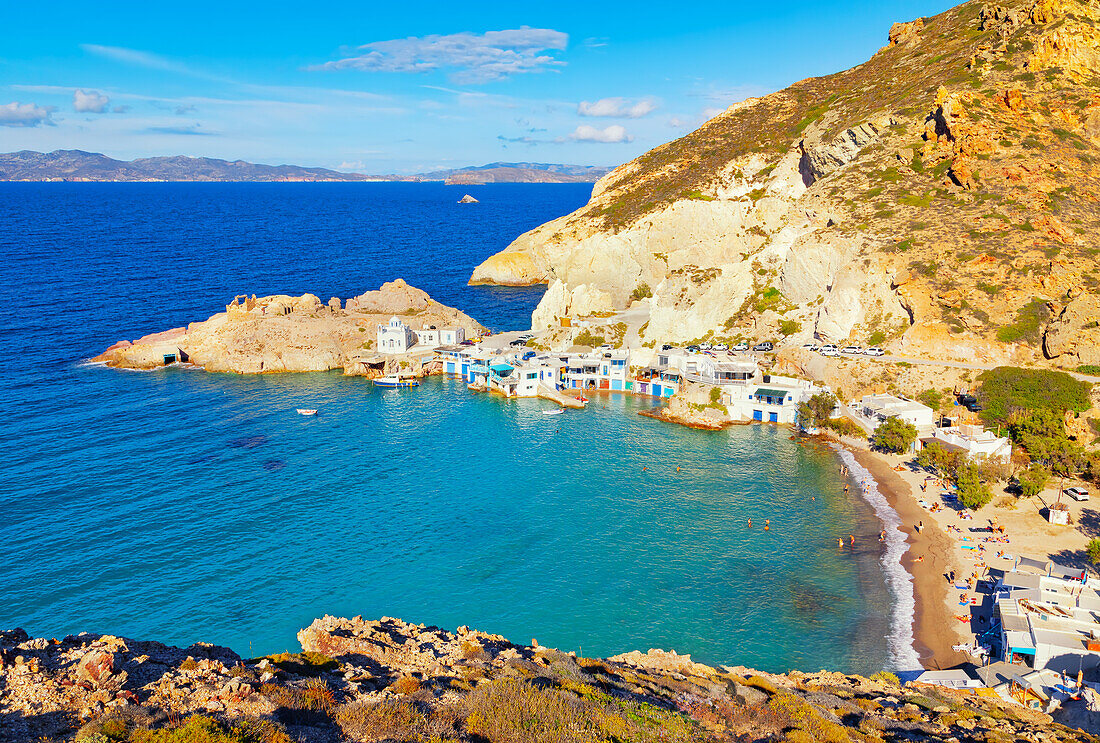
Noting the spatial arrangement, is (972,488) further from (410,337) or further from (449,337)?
(410,337)

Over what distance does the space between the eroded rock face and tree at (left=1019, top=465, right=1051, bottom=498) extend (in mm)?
15100

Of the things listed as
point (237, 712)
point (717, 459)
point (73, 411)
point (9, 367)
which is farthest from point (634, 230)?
point (237, 712)

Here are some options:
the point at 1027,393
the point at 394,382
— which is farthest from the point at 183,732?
the point at 394,382

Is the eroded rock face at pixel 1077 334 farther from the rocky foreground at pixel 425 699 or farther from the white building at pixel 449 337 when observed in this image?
the white building at pixel 449 337

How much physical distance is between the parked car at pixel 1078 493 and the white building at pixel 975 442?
15.4ft

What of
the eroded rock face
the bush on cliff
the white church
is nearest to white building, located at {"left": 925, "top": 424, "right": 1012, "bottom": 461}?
the eroded rock face

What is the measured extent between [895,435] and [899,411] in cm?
332

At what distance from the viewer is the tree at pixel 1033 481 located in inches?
1766

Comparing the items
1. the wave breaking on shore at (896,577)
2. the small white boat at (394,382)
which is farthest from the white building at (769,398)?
the small white boat at (394,382)

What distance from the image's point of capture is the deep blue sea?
35281mm

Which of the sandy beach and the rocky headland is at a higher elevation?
the rocky headland

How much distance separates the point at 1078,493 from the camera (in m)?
45.8

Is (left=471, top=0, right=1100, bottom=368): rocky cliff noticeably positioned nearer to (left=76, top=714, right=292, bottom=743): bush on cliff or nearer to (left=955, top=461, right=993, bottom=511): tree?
(left=955, top=461, right=993, bottom=511): tree

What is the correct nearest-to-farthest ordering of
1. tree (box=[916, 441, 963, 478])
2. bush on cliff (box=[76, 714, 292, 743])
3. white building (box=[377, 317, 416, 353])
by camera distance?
bush on cliff (box=[76, 714, 292, 743]) < tree (box=[916, 441, 963, 478]) < white building (box=[377, 317, 416, 353])
